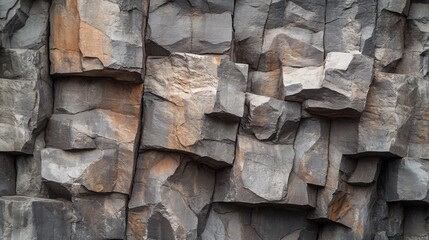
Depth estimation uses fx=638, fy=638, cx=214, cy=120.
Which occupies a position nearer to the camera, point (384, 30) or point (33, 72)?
point (33, 72)

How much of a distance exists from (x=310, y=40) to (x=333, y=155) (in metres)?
1.48

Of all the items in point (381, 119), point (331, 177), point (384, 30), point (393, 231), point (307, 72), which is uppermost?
point (384, 30)

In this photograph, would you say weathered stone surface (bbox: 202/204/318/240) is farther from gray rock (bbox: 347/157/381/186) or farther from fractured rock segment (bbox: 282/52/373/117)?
fractured rock segment (bbox: 282/52/373/117)

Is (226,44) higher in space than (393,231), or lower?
higher

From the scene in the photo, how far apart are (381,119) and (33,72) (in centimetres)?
415

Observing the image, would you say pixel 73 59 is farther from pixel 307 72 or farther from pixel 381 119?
pixel 381 119

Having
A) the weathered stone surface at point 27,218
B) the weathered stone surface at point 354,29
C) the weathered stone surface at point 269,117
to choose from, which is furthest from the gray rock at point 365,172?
the weathered stone surface at point 27,218

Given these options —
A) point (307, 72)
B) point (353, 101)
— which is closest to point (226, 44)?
point (307, 72)

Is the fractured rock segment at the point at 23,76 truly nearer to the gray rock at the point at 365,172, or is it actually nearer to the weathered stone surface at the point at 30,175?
the weathered stone surface at the point at 30,175

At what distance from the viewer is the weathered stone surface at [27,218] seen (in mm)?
6797

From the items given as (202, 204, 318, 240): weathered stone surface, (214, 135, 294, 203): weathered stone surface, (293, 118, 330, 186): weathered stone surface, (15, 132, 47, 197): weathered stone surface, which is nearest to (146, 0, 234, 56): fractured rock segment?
(214, 135, 294, 203): weathered stone surface

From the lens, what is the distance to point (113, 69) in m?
7.13

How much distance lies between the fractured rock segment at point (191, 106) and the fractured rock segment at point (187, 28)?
0.27 metres

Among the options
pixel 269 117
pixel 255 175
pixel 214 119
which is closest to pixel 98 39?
pixel 214 119
